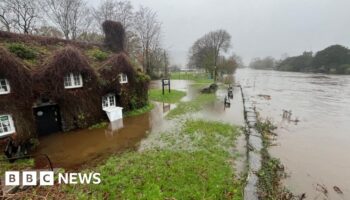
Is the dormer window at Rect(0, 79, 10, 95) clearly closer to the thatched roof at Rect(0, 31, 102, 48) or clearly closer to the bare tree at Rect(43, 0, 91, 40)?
the thatched roof at Rect(0, 31, 102, 48)

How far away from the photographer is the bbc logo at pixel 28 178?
6008mm

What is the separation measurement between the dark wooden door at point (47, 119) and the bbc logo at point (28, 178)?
5714 mm

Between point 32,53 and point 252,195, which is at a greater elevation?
point 32,53

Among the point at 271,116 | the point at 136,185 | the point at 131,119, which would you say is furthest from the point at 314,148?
the point at 131,119

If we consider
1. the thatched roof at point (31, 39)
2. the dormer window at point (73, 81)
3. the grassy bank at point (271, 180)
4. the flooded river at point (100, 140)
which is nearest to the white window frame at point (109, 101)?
the flooded river at point (100, 140)

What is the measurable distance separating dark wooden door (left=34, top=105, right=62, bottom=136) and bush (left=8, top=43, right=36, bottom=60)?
10.4 feet

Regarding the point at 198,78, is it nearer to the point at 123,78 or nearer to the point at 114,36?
the point at 114,36

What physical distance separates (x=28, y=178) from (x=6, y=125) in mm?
4933

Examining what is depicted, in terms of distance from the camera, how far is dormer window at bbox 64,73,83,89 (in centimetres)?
1210

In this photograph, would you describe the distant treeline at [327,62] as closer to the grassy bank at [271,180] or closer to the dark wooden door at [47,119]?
the grassy bank at [271,180]

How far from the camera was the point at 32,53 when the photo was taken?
1184 centimetres

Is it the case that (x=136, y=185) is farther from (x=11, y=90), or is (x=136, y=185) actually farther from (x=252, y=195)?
(x=11, y=90)

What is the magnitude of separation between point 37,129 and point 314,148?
51.0ft

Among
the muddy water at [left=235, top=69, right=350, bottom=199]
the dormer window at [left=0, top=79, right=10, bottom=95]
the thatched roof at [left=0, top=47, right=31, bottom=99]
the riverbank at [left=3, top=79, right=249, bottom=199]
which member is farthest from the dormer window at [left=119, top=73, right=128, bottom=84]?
the muddy water at [left=235, top=69, right=350, bottom=199]
